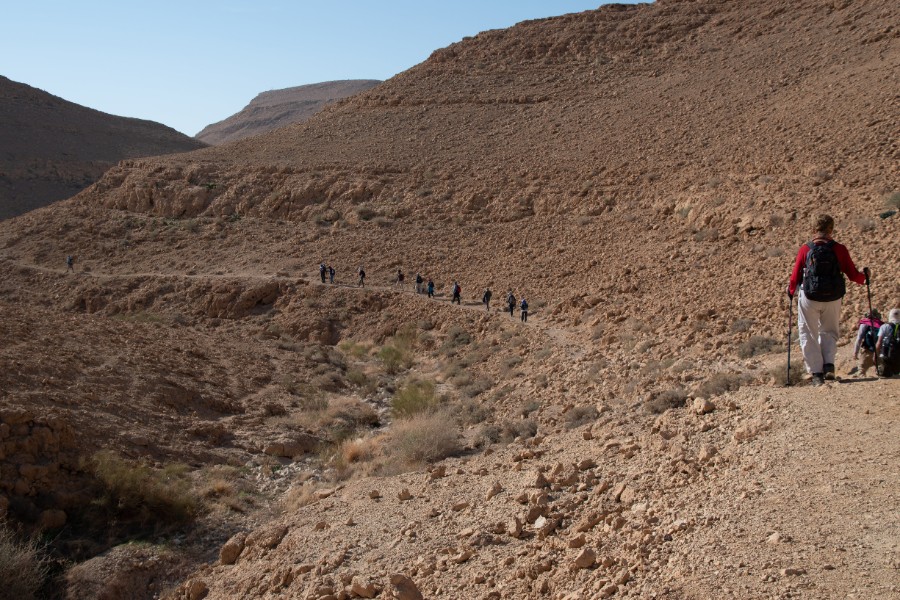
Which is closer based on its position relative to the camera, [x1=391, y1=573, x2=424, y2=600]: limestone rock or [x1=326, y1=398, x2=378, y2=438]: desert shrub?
[x1=391, y1=573, x2=424, y2=600]: limestone rock

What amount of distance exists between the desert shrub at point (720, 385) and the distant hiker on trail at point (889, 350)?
1494 mm

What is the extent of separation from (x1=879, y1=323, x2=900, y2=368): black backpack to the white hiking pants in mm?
390

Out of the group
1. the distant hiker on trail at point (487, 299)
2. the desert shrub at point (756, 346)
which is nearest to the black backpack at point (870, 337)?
the desert shrub at point (756, 346)

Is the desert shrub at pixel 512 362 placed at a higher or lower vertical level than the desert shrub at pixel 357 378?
higher

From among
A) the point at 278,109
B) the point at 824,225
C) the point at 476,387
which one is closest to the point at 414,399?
the point at 476,387

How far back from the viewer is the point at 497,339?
1855 centimetres

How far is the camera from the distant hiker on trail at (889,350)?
6488mm

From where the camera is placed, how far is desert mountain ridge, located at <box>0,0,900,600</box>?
545cm

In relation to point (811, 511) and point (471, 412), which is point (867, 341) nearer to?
point (811, 511)

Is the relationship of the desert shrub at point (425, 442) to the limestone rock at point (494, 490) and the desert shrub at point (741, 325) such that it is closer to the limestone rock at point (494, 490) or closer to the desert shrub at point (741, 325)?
the limestone rock at point (494, 490)

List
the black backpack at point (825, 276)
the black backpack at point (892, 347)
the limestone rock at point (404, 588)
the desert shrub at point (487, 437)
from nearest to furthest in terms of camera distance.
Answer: the limestone rock at point (404, 588)
the black backpack at point (892, 347)
the black backpack at point (825, 276)
the desert shrub at point (487, 437)

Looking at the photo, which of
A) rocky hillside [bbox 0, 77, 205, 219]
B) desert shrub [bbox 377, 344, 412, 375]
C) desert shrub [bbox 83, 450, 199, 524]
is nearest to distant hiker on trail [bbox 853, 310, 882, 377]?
desert shrub [bbox 83, 450, 199, 524]

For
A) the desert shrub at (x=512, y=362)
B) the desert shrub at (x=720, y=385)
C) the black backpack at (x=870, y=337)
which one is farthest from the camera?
the desert shrub at (x=512, y=362)

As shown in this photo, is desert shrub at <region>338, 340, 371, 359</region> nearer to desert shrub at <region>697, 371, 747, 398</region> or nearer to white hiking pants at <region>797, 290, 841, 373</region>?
desert shrub at <region>697, 371, 747, 398</region>
